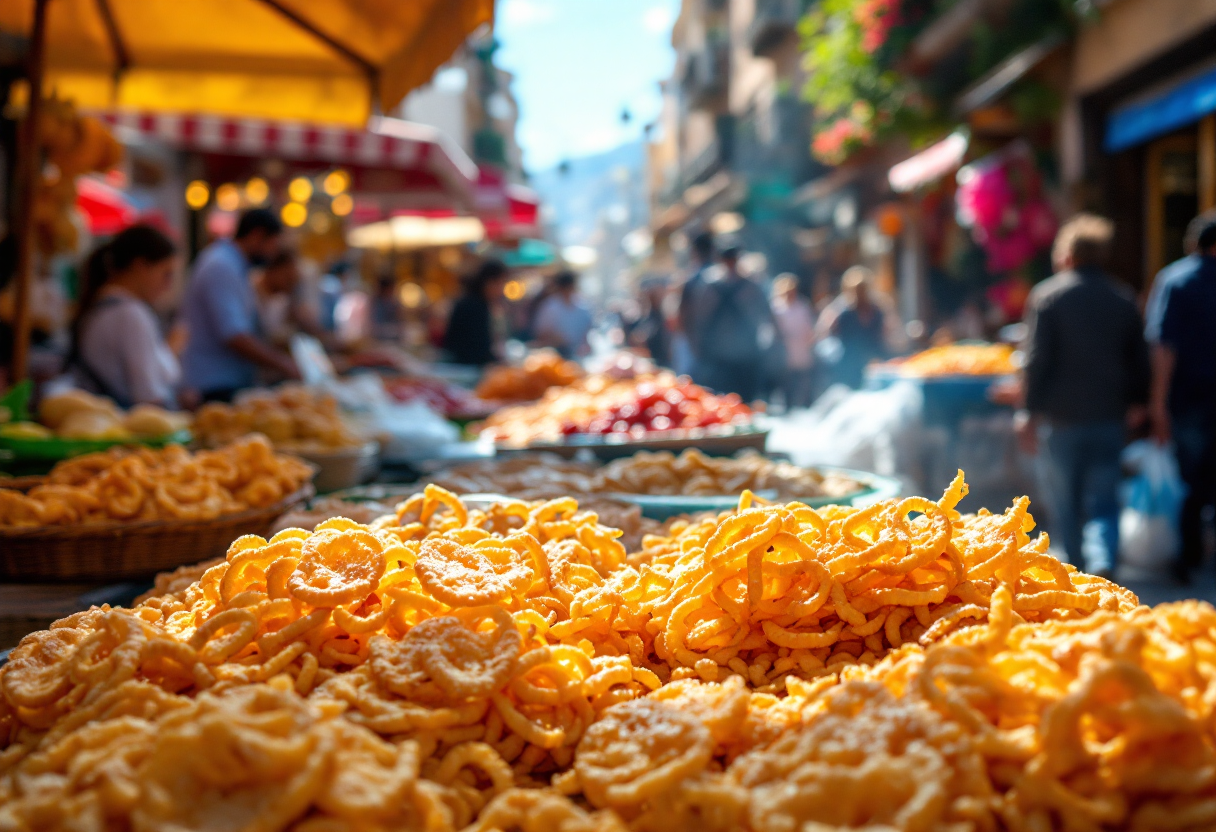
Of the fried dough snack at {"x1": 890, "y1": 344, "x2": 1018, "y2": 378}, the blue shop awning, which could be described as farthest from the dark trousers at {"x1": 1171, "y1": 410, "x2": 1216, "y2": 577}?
the blue shop awning

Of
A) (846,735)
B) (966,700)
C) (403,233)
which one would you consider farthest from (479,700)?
(403,233)

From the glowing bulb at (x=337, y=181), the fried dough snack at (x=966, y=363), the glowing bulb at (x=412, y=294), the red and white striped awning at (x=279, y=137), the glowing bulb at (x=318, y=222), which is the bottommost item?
the fried dough snack at (x=966, y=363)

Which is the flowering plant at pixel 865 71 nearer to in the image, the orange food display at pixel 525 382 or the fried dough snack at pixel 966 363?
the fried dough snack at pixel 966 363

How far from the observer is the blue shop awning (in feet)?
19.1

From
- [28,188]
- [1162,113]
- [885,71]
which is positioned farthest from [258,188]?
[1162,113]

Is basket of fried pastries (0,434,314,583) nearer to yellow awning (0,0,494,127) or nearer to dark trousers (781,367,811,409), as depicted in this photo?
yellow awning (0,0,494,127)

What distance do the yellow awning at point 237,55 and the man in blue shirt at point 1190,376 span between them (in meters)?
3.88

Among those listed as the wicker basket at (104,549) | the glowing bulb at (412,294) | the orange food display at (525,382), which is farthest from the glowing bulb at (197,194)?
the glowing bulb at (412,294)

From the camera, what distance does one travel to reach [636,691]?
1210mm

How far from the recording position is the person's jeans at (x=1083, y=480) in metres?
4.70

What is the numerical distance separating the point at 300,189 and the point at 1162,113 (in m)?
8.82

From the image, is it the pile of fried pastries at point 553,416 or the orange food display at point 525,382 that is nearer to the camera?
Answer: the pile of fried pastries at point 553,416

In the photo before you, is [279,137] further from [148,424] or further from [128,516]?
[128,516]

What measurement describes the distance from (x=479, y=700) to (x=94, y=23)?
4522mm
